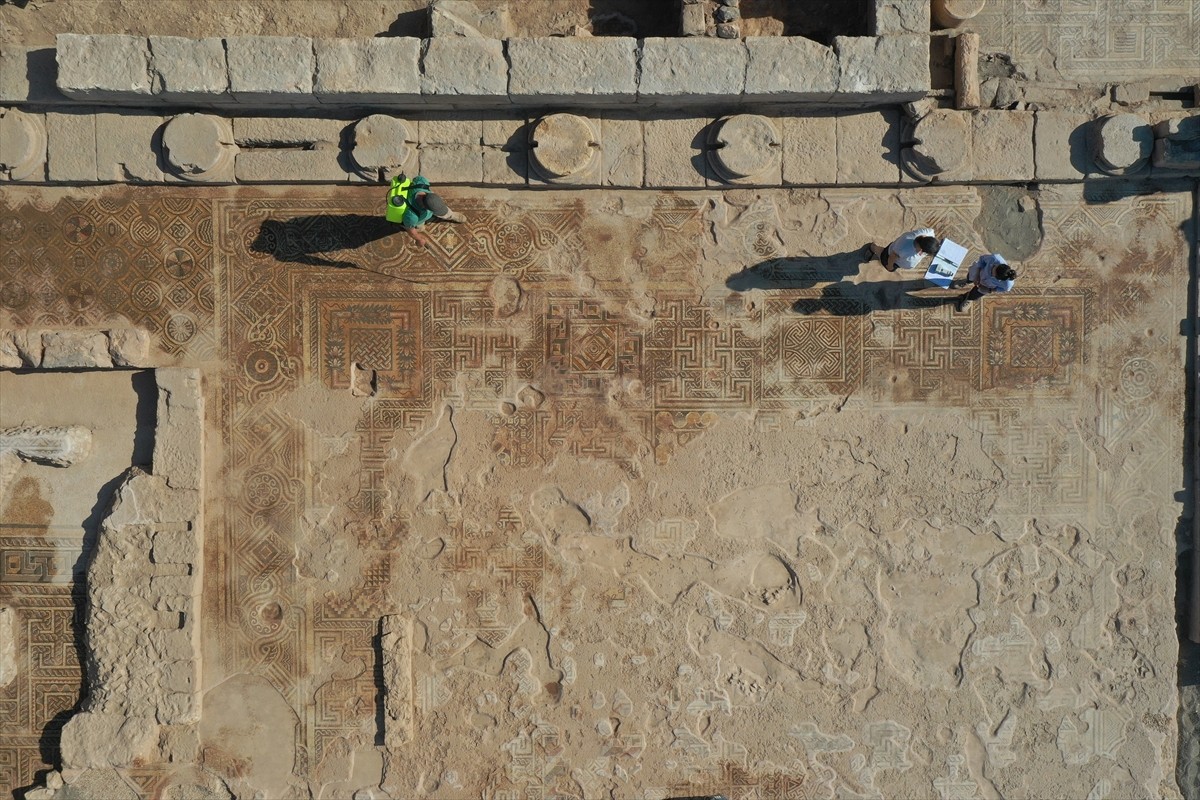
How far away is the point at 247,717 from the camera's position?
471 centimetres

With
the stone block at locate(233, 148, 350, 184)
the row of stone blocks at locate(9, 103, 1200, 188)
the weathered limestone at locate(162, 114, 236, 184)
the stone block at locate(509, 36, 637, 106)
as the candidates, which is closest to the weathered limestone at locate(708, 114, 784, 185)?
the row of stone blocks at locate(9, 103, 1200, 188)

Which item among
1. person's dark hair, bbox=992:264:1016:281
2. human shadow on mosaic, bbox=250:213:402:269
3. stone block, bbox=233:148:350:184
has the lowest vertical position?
person's dark hair, bbox=992:264:1016:281

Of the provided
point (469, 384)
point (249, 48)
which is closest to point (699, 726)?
point (469, 384)

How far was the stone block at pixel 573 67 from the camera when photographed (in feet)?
14.1

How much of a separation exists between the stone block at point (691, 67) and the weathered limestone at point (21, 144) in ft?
11.2

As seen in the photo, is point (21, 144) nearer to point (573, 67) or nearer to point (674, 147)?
point (573, 67)

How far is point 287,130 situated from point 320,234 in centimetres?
61

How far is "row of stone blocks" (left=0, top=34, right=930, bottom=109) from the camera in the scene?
4285mm

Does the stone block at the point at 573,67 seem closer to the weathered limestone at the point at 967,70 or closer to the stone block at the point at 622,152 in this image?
the stone block at the point at 622,152

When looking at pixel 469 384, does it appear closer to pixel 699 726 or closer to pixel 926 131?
pixel 699 726

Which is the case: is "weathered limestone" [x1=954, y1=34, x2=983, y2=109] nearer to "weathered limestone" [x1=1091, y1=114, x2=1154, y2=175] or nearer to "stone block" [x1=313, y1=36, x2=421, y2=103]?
"weathered limestone" [x1=1091, y1=114, x2=1154, y2=175]

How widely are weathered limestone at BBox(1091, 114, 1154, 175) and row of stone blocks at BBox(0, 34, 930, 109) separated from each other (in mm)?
1081

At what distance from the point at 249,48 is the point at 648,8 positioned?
7.37 ft

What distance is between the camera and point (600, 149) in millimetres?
4570
